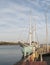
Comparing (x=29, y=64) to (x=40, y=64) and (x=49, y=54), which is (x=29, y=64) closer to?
(x=40, y=64)

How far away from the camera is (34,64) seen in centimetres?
1930

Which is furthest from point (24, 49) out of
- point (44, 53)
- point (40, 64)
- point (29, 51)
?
point (40, 64)

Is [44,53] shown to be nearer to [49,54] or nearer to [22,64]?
[49,54]

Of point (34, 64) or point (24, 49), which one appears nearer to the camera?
point (34, 64)

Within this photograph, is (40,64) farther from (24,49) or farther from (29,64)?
(24,49)

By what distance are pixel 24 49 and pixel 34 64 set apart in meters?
27.0

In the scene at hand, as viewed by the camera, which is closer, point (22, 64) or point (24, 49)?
point (22, 64)

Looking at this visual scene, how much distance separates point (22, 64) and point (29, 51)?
27.7 metres

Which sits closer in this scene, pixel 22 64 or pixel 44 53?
pixel 22 64

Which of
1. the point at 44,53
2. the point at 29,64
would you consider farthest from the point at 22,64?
the point at 44,53

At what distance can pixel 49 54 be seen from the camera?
45594 mm

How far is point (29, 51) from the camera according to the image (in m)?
46.7

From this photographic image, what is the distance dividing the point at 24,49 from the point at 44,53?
15.5 ft

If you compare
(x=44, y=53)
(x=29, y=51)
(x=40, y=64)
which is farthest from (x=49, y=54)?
(x=40, y=64)
